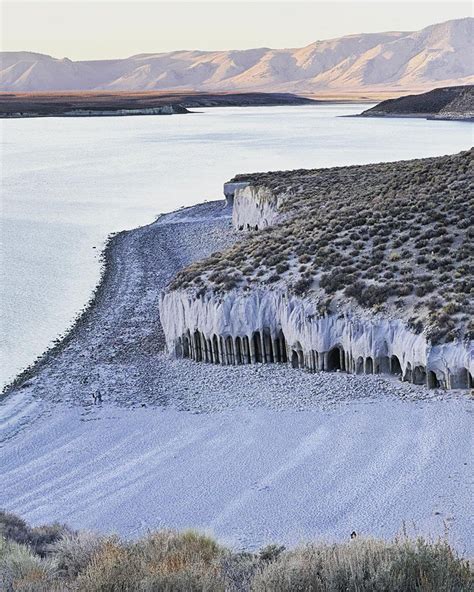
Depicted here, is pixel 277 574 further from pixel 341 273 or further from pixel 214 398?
pixel 341 273

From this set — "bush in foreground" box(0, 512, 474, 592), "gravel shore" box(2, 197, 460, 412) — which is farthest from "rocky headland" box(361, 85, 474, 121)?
"bush in foreground" box(0, 512, 474, 592)

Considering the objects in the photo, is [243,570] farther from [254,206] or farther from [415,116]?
[415,116]

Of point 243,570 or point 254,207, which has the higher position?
point 243,570

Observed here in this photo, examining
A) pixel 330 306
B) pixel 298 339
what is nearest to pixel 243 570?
pixel 298 339

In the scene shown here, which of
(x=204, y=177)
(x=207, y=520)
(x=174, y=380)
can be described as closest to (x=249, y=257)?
(x=174, y=380)

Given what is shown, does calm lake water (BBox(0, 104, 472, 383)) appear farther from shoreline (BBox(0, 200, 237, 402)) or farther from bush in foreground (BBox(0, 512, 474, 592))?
bush in foreground (BBox(0, 512, 474, 592))

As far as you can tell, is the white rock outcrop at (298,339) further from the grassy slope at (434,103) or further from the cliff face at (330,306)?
the grassy slope at (434,103)

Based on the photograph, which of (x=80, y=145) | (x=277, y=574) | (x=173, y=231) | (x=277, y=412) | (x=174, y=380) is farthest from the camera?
(x=80, y=145)
